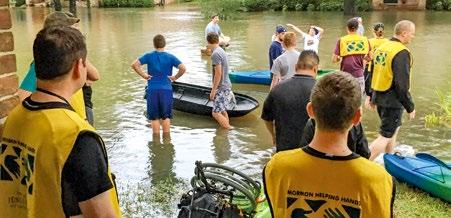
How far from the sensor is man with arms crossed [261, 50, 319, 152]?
454 centimetres

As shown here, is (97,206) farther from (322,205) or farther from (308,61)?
(308,61)

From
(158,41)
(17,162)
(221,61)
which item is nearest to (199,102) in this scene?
(221,61)

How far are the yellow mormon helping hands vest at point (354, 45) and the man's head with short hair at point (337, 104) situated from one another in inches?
281

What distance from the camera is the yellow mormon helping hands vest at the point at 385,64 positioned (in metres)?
6.10

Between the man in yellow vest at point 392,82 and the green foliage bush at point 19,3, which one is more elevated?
the man in yellow vest at point 392,82

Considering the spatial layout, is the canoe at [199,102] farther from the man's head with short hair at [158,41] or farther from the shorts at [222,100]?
the man's head with short hair at [158,41]

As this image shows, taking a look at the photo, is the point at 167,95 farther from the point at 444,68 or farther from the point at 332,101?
the point at 444,68

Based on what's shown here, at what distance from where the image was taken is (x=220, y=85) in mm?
8570

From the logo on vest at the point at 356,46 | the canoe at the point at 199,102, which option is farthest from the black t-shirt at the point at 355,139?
the logo on vest at the point at 356,46

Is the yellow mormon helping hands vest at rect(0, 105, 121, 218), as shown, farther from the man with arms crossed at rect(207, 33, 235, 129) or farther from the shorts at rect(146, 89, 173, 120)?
the man with arms crossed at rect(207, 33, 235, 129)

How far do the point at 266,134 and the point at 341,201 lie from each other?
6.29 metres

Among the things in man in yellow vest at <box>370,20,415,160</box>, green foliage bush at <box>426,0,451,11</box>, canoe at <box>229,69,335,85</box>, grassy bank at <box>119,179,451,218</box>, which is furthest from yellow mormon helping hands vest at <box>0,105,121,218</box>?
green foliage bush at <box>426,0,451,11</box>

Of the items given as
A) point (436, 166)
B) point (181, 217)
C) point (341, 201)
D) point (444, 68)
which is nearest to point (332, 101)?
point (341, 201)

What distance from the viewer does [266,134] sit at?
8.72m
